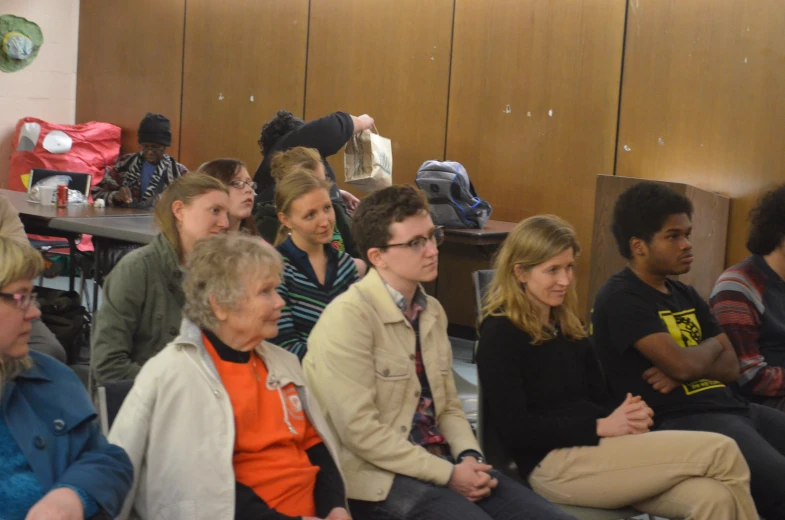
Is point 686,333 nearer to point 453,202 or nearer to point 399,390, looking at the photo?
point 399,390

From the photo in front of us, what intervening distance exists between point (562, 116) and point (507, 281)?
11.1ft

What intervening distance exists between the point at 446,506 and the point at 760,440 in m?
1.04

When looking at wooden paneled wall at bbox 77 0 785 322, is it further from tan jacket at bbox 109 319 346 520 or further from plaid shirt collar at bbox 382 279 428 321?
tan jacket at bbox 109 319 346 520

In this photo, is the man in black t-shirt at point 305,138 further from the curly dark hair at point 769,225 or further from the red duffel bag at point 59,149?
the red duffel bag at point 59,149

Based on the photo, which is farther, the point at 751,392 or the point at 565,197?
the point at 565,197

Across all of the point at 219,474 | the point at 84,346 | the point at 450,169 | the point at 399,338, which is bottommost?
the point at 84,346

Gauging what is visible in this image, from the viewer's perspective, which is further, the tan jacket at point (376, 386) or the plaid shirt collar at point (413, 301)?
the plaid shirt collar at point (413, 301)

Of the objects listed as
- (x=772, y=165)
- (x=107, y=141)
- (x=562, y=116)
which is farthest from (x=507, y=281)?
(x=107, y=141)

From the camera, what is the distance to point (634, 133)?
17.5ft

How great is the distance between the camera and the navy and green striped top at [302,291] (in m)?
2.66

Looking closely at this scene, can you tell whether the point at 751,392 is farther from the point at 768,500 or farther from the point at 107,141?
the point at 107,141

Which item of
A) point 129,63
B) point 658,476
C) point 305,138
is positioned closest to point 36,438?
point 658,476

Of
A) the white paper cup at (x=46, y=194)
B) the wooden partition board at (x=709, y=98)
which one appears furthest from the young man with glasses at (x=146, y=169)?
the wooden partition board at (x=709, y=98)

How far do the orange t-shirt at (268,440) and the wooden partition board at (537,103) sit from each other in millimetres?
3929
